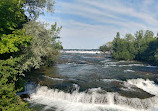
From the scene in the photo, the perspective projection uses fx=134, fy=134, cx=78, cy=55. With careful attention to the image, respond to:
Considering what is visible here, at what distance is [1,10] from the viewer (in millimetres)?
7375

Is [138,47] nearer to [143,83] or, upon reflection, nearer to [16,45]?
[143,83]

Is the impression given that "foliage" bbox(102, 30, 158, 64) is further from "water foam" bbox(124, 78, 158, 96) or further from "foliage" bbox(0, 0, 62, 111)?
"foliage" bbox(0, 0, 62, 111)

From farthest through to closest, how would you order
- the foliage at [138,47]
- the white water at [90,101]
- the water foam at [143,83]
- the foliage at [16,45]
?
the foliage at [138,47], the water foam at [143,83], the white water at [90,101], the foliage at [16,45]

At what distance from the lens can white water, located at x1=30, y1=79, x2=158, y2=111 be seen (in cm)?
1066

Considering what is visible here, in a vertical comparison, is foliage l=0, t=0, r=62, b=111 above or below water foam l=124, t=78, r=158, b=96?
above

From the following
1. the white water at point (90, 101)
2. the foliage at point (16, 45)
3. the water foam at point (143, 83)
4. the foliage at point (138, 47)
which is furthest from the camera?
the foliage at point (138, 47)

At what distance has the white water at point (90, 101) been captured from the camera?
35.0 ft

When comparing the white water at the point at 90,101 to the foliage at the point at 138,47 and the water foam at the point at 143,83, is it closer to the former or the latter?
the water foam at the point at 143,83

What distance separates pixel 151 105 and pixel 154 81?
264 inches

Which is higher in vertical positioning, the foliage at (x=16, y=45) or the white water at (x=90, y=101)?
the foliage at (x=16, y=45)

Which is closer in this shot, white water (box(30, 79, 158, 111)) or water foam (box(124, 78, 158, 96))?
white water (box(30, 79, 158, 111))

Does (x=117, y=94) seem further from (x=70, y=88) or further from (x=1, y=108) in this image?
(x=1, y=108)

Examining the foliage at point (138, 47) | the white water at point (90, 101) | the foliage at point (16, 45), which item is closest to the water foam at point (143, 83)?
the white water at point (90, 101)

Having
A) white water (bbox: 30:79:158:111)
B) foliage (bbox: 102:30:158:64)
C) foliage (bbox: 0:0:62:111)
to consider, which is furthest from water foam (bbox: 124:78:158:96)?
foliage (bbox: 102:30:158:64)
